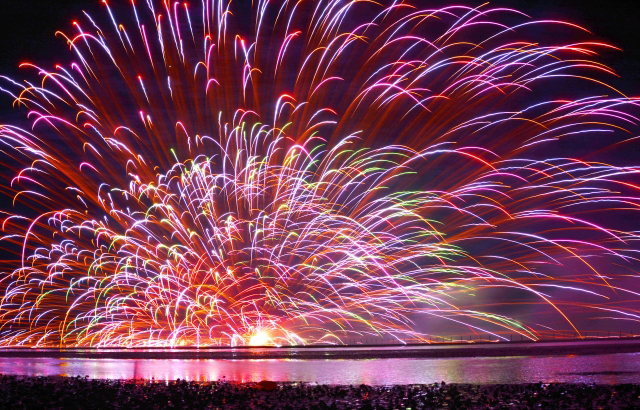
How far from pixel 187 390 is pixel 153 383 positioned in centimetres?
326

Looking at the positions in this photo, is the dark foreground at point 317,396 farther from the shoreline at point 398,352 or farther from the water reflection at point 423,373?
the shoreline at point 398,352

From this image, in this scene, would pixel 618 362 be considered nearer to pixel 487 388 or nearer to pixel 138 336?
pixel 487 388

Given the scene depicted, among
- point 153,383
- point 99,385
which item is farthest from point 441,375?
point 99,385

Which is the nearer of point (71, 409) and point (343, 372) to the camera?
point (71, 409)

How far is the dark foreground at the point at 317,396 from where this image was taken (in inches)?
687

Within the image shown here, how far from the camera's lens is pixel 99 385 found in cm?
2402

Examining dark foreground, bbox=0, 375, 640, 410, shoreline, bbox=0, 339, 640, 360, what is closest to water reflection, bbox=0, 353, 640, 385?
dark foreground, bbox=0, 375, 640, 410

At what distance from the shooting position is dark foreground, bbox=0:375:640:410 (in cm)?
1744

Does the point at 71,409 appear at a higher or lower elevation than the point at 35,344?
lower

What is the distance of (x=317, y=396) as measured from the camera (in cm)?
1981

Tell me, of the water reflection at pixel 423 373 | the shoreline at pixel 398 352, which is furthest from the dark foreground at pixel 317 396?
the shoreline at pixel 398 352

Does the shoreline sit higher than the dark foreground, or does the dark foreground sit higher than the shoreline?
the shoreline

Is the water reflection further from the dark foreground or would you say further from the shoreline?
the shoreline

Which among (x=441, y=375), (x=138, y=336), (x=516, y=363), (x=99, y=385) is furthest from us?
(x=138, y=336)
